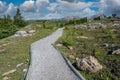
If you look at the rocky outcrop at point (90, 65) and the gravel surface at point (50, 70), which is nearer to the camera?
the gravel surface at point (50, 70)

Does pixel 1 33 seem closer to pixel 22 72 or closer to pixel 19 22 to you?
pixel 19 22

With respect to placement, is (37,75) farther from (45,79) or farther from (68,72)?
(68,72)

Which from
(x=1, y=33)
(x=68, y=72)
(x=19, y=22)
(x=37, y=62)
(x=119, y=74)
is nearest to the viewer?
(x=119, y=74)

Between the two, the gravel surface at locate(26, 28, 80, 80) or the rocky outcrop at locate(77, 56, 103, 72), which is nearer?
the gravel surface at locate(26, 28, 80, 80)

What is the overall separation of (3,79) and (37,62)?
4.67 m

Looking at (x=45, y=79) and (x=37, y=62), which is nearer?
(x=45, y=79)

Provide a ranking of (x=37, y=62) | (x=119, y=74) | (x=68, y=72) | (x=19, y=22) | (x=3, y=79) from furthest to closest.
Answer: (x=19, y=22) < (x=37, y=62) < (x=3, y=79) < (x=68, y=72) < (x=119, y=74)

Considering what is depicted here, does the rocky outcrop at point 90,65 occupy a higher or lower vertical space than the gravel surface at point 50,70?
higher

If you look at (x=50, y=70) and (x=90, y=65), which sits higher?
(x=90, y=65)

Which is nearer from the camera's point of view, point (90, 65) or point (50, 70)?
point (90, 65)

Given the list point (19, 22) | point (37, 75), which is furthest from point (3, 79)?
point (19, 22)

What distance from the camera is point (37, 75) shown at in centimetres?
1739

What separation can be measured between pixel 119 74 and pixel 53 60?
8.34m

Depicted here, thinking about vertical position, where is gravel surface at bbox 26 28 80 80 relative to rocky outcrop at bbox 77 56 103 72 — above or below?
below
